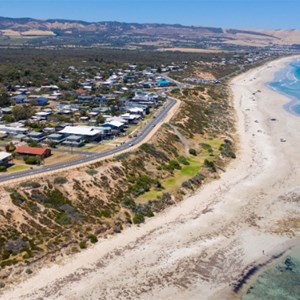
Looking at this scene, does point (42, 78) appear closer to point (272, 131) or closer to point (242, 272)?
point (272, 131)

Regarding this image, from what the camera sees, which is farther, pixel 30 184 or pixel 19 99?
pixel 19 99

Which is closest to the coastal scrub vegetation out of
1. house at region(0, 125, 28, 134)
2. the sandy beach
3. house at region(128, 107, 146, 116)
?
the sandy beach

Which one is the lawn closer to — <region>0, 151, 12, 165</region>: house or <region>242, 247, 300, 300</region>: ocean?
Answer: <region>0, 151, 12, 165</region>: house

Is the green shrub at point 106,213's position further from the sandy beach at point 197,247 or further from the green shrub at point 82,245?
the green shrub at point 82,245

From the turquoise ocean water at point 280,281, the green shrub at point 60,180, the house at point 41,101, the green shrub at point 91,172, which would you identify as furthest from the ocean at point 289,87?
the green shrub at point 60,180

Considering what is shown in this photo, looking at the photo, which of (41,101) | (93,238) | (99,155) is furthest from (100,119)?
(93,238)

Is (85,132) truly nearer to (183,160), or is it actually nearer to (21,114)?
(183,160)
